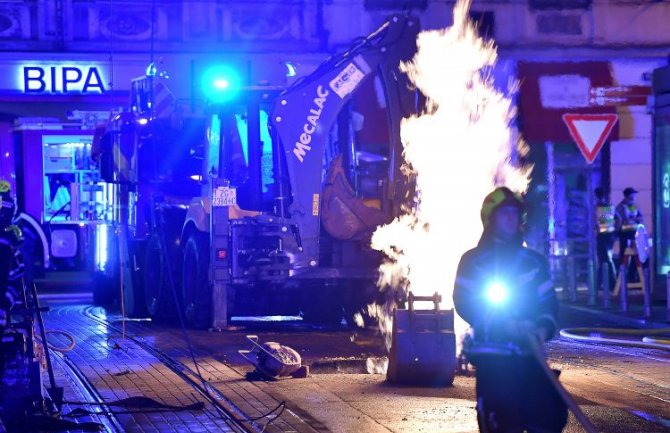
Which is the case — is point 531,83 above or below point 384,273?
above

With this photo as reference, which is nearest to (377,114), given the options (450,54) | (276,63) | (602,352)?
(450,54)

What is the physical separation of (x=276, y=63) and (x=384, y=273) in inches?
507

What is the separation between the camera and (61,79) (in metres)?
28.6

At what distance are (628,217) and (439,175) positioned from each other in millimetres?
7983

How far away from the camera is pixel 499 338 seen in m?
7.03

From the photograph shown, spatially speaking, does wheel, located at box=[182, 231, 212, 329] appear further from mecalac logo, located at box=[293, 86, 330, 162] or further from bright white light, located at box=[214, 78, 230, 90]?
bright white light, located at box=[214, 78, 230, 90]

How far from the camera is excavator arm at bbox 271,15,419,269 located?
16703 mm

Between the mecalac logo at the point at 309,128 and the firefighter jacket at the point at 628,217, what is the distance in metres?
8.43

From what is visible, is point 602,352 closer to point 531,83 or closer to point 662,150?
point 662,150

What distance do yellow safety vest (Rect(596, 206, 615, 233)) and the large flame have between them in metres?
5.16

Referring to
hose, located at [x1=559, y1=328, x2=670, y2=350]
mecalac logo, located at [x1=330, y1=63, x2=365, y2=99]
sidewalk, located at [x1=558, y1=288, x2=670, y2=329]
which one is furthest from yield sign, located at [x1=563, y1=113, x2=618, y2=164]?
mecalac logo, located at [x1=330, y1=63, x2=365, y2=99]

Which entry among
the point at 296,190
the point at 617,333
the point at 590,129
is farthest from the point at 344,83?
the point at 617,333

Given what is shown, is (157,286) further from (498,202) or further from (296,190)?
(498,202)

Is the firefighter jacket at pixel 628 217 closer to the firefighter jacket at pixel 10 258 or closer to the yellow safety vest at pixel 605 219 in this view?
the yellow safety vest at pixel 605 219
